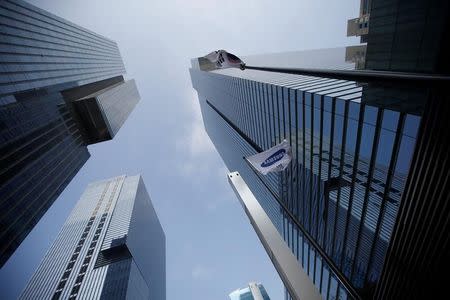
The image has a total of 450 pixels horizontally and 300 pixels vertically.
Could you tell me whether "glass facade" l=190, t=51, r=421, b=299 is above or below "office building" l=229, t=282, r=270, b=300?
above

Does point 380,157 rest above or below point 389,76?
below

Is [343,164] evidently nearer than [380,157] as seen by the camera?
No

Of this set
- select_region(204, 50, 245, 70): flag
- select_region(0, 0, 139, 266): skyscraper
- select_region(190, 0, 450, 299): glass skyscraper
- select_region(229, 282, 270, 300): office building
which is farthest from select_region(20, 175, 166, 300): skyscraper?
select_region(204, 50, 245, 70): flag

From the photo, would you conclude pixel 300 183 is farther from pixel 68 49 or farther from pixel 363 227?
pixel 68 49

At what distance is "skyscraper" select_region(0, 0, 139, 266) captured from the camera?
57.9 meters

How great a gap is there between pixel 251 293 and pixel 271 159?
178032mm

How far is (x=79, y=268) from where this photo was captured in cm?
11031

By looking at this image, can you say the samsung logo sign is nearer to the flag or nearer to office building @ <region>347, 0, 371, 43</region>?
the flag

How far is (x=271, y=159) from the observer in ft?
57.5

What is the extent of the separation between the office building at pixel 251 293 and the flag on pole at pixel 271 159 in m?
167

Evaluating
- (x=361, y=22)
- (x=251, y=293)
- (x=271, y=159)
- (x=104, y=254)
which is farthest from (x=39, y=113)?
(x=251, y=293)

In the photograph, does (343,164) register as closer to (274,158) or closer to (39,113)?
(274,158)

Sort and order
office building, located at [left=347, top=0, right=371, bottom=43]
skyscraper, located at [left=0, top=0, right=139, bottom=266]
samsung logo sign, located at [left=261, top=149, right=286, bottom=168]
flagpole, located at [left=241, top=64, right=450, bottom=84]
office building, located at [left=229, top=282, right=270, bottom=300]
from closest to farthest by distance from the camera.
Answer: flagpole, located at [left=241, top=64, right=450, bottom=84] < samsung logo sign, located at [left=261, top=149, right=286, bottom=168] < office building, located at [left=347, top=0, right=371, bottom=43] < skyscraper, located at [left=0, top=0, right=139, bottom=266] < office building, located at [left=229, top=282, right=270, bottom=300]

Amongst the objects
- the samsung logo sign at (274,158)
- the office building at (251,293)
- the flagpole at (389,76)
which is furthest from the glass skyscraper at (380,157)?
Result: the office building at (251,293)
